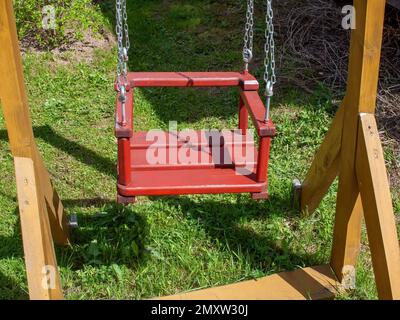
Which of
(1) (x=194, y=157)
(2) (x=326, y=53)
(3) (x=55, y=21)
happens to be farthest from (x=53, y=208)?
(2) (x=326, y=53)

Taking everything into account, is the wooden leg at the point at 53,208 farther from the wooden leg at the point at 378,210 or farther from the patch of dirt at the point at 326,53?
the patch of dirt at the point at 326,53

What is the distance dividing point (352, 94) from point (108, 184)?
194cm

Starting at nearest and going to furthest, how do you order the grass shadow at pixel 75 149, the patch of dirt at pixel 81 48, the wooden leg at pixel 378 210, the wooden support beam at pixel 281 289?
the wooden leg at pixel 378 210, the wooden support beam at pixel 281 289, the grass shadow at pixel 75 149, the patch of dirt at pixel 81 48

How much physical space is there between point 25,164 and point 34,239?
341 mm

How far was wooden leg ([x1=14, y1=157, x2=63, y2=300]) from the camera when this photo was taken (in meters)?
2.46

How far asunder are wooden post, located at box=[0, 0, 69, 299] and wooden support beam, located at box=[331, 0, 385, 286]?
145 centimetres

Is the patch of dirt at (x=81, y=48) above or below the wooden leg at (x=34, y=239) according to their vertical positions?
above

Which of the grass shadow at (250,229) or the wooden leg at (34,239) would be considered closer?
the wooden leg at (34,239)

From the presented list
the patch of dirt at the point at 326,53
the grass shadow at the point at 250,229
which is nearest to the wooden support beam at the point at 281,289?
the grass shadow at the point at 250,229

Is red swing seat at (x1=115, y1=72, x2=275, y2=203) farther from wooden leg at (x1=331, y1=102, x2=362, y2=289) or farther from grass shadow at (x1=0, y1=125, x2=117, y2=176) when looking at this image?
grass shadow at (x1=0, y1=125, x2=117, y2=176)

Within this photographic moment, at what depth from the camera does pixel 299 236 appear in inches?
145

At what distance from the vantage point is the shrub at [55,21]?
5855mm

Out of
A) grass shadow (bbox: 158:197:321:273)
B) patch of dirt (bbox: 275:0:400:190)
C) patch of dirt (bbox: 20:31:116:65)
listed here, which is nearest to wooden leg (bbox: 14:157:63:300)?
grass shadow (bbox: 158:197:321:273)

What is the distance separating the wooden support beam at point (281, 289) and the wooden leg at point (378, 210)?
46cm
